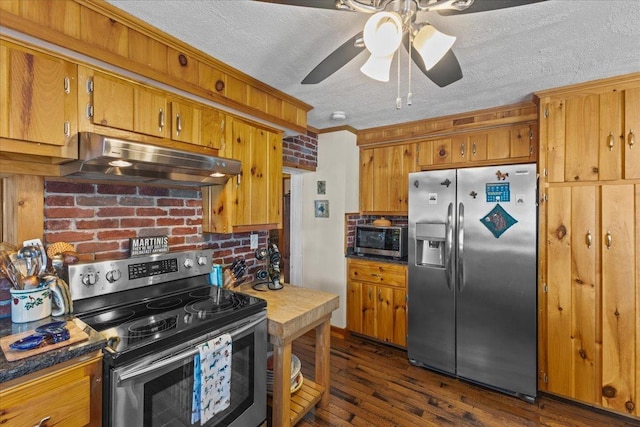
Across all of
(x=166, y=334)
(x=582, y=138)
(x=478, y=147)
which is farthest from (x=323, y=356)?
(x=582, y=138)

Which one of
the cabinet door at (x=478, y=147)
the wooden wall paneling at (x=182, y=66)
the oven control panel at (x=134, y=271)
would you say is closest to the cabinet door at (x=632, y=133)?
the cabinet door at (x=478, y=147)

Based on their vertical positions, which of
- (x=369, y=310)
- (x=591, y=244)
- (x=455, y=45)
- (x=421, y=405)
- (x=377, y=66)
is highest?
(x=455, y=45)

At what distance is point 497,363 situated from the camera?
2354 mm

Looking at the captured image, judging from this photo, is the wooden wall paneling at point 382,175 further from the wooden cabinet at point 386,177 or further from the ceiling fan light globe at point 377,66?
the ceiling fan light globe at point 377,66

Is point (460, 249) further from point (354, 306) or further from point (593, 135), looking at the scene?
point (354, 306)

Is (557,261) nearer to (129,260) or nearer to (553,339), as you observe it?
(553,339)

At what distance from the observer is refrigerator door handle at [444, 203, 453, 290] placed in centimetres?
253

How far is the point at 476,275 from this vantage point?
2.44 metres

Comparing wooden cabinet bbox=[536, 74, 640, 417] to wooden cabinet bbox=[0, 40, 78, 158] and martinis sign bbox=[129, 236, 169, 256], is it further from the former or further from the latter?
wooden cabinet bbox=[0, 40, 78, 158]

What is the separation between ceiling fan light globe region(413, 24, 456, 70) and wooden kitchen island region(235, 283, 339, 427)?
1470 mm

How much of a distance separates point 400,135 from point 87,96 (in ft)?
8.84

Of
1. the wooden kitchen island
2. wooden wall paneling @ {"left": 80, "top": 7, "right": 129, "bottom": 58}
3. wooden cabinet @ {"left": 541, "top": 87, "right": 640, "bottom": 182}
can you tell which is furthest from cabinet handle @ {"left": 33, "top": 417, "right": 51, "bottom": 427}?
wooden cabinet @ {"left": 541, "top": 87, "right": 640, "bottom": 182}

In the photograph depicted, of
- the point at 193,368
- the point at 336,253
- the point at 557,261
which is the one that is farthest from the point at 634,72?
the point at 193,368

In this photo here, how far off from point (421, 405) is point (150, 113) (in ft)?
8.72
